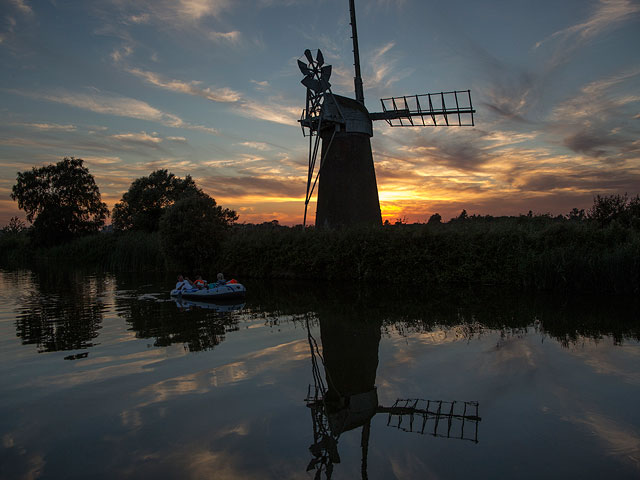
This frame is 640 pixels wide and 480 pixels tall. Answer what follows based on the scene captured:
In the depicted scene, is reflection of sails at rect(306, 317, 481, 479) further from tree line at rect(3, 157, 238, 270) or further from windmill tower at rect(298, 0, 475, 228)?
tree line at rect(3, 157, 238, 270)

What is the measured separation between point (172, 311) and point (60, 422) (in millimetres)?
7748

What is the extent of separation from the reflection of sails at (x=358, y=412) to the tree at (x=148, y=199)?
39.3m

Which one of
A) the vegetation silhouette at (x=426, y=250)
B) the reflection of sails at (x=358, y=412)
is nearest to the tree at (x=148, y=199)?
the vegetation silhouette at (x=426, y=250)

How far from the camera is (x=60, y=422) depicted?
16.8ft

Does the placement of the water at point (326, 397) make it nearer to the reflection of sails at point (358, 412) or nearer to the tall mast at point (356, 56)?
the reflection of sails at point (358, 412)

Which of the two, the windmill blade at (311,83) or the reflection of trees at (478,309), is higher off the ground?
the windmill blade at (311,83)

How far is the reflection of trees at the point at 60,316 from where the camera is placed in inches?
363

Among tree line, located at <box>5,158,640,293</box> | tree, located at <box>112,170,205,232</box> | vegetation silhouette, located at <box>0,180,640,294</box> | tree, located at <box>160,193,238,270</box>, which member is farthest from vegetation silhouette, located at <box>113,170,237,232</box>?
tree, located at <box>160,193,238,270</box>

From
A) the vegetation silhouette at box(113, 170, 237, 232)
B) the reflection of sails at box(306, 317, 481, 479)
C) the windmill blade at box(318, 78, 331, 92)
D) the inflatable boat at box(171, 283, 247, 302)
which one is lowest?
the reflection of sails at box(306, 317, 481, 479)

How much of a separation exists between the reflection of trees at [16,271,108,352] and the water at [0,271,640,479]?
4.0 inches

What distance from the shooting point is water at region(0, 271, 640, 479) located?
4211 millimetres

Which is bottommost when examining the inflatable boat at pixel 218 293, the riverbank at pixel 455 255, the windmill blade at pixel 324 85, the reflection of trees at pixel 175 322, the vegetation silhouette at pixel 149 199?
the reflection of trees at pixel 175 322

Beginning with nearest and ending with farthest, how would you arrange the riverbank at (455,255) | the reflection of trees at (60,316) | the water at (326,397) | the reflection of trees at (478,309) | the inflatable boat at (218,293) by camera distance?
the water at (326,397) → the reflection of trees at (60,316) → the reflection of trees at (478,309) → the inflatable boat at (218,293) → the riverbank at (455,255)

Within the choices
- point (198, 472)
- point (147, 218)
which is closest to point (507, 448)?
point (198, 472)
